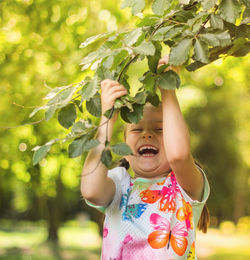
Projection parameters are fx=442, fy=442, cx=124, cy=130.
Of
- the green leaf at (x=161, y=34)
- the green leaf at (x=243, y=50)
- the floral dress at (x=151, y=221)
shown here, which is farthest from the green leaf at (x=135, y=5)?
the floral dress at (x=151, y=221)

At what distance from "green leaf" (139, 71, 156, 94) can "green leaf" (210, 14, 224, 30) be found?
0.85 feet

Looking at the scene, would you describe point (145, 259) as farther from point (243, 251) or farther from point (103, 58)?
point (243, 251)

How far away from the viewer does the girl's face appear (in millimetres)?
1995

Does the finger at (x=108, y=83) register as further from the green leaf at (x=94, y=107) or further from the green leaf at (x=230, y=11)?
the green leaf at (x=230, y=11)

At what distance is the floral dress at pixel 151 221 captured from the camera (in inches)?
73.2

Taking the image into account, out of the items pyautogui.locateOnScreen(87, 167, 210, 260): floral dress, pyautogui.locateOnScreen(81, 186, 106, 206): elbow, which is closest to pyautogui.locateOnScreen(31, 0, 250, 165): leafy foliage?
pyautogui.locateOnScreen(81, 186, 106, 206): elbow

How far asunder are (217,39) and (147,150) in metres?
0.77

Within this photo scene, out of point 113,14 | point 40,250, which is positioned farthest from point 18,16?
point 40,250

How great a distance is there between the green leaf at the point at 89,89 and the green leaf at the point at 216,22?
1.41 ft

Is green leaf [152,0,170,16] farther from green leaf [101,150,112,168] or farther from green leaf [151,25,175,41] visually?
green leaf [101,150,112,168]

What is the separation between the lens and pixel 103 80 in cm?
146

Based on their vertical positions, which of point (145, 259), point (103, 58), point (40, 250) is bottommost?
point (145, 259)

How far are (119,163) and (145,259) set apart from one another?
0.70m

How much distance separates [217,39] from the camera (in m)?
1.38
